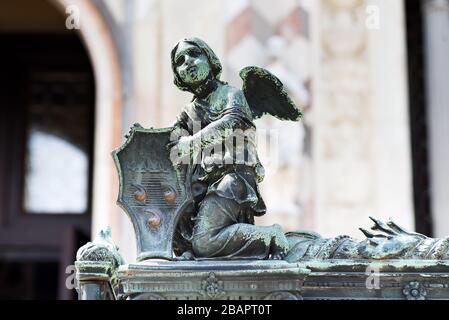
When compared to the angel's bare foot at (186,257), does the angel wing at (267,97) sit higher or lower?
higher

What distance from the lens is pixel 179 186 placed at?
17.4ft

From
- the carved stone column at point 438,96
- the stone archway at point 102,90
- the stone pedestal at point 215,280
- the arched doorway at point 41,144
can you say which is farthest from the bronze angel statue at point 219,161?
the arched doorway at point 41,144

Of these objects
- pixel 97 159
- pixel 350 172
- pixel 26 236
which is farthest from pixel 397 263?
pixel 26 236

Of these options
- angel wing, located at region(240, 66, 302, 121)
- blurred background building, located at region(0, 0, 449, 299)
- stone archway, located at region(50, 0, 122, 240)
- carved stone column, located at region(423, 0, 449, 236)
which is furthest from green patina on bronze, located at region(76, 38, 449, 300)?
carved stone column, located at region(423, 0, 449, 236)

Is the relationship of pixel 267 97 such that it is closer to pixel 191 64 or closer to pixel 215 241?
pixel 191 64

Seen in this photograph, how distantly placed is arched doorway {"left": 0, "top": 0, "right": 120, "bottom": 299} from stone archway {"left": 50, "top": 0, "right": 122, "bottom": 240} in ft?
7.50

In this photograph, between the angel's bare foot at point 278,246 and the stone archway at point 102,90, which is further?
the stone archway at point 102,90

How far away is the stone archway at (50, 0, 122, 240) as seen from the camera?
12016 millimetres

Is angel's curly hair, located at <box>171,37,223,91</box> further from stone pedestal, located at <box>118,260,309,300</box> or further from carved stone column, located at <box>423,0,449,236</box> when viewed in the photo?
carved stone column, located at <box>423,0,449,236</box>

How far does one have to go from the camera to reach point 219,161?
531cm

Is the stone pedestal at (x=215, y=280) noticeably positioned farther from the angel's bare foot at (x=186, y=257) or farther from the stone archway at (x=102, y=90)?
the stone archway at (x=102, y=90)

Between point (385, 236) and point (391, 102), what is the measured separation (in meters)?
6.68

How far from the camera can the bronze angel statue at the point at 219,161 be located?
204 inches

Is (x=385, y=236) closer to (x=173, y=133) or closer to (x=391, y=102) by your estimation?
(x=173, y=133)
